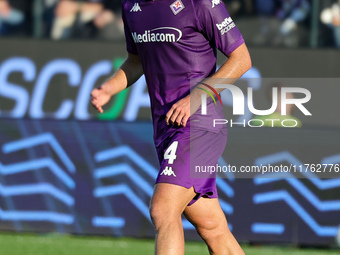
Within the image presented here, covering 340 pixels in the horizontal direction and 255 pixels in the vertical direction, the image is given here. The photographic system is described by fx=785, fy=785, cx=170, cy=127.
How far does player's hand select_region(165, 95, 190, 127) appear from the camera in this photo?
15.2 ft

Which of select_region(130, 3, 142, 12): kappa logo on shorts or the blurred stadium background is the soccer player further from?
the blurred stadium background

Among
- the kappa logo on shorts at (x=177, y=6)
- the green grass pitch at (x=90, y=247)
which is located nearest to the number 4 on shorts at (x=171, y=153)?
the kappa logo on shorts at (x=177, y=6)

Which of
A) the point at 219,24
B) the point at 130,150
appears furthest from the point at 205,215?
the point at 130,150

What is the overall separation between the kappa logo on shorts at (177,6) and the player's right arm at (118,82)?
2.04 feet

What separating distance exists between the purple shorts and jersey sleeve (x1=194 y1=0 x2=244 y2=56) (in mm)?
552

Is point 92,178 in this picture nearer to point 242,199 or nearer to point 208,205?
point 242,199

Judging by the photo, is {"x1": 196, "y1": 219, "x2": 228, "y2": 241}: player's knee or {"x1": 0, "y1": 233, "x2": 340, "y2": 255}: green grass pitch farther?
{"x1": 0, "y1": 233, "x2": 340, "y2": 255}: green grass pitch

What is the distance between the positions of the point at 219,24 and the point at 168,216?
1.19 metres

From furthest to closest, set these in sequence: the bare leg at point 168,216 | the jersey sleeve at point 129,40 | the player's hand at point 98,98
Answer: the jersey sleeve at point 129,40 < the player's hand at point 98,98 < the bare leg at point 168,216

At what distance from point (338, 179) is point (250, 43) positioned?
243cm

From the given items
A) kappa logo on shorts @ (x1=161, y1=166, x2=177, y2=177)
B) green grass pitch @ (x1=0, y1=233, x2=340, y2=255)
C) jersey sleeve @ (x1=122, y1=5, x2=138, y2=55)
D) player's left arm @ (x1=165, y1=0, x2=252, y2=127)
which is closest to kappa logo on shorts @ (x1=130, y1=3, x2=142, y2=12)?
jersey sleeve @ (x1=122, y1=5, x2=138, y2=55)

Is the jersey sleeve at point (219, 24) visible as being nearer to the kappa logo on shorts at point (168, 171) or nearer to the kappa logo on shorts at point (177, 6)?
the kappa logo on shorts at point (177, 6)

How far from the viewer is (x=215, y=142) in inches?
192

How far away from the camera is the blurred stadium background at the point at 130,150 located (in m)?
8.30
